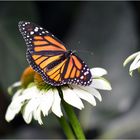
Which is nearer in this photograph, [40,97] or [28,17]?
[40,97]

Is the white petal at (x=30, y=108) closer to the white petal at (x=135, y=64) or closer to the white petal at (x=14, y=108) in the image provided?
the white petal at (x=14, y=108)

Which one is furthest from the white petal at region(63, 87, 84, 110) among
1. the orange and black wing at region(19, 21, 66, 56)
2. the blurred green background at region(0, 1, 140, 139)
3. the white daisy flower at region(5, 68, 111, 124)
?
the blurred green background at region(0, 1, 140, 139)

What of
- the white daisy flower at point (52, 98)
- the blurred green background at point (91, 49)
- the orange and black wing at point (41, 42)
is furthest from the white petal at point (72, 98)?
the blurred green background at point (91, 49)

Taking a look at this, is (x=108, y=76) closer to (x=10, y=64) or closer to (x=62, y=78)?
(x=10, y=64)

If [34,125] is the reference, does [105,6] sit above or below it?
above

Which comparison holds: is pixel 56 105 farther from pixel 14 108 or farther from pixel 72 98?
pixel 14 108

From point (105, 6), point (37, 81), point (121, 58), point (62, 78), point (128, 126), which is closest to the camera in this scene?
point (62, 78)

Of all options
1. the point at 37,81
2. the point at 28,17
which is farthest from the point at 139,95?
the point at 37,81
